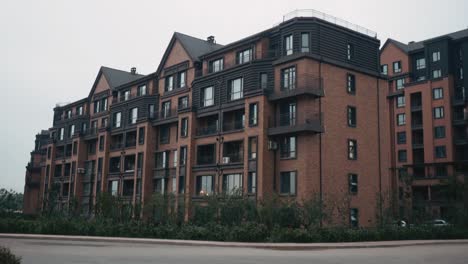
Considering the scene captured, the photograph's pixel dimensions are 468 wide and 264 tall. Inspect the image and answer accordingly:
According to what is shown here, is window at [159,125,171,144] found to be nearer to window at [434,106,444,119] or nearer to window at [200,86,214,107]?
window at [200,86,214,107]

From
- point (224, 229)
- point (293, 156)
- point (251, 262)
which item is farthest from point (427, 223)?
point (251, 262)

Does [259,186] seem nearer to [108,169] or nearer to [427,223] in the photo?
[427,223]

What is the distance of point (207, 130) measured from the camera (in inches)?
1801

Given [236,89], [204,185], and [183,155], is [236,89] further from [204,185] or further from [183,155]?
[204,185]

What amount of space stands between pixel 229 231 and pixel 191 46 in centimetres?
2847

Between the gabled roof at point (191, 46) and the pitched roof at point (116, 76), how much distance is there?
12581 millimetres

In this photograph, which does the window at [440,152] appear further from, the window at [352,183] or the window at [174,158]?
the window at [174,158]

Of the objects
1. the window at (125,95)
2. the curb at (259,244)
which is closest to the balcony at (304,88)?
the curb at (259,244)

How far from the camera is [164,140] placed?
53.0m

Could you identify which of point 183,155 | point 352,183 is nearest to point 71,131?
point 183,155

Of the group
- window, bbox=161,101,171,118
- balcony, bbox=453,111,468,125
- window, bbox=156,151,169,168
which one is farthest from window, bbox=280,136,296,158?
balcony, bbox=453,111,468,125

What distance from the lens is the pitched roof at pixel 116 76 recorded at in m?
65.8

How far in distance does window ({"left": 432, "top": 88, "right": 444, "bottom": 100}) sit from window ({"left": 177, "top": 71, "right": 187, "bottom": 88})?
32.8 m

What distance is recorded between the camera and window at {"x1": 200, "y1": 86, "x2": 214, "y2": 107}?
45.6 m
